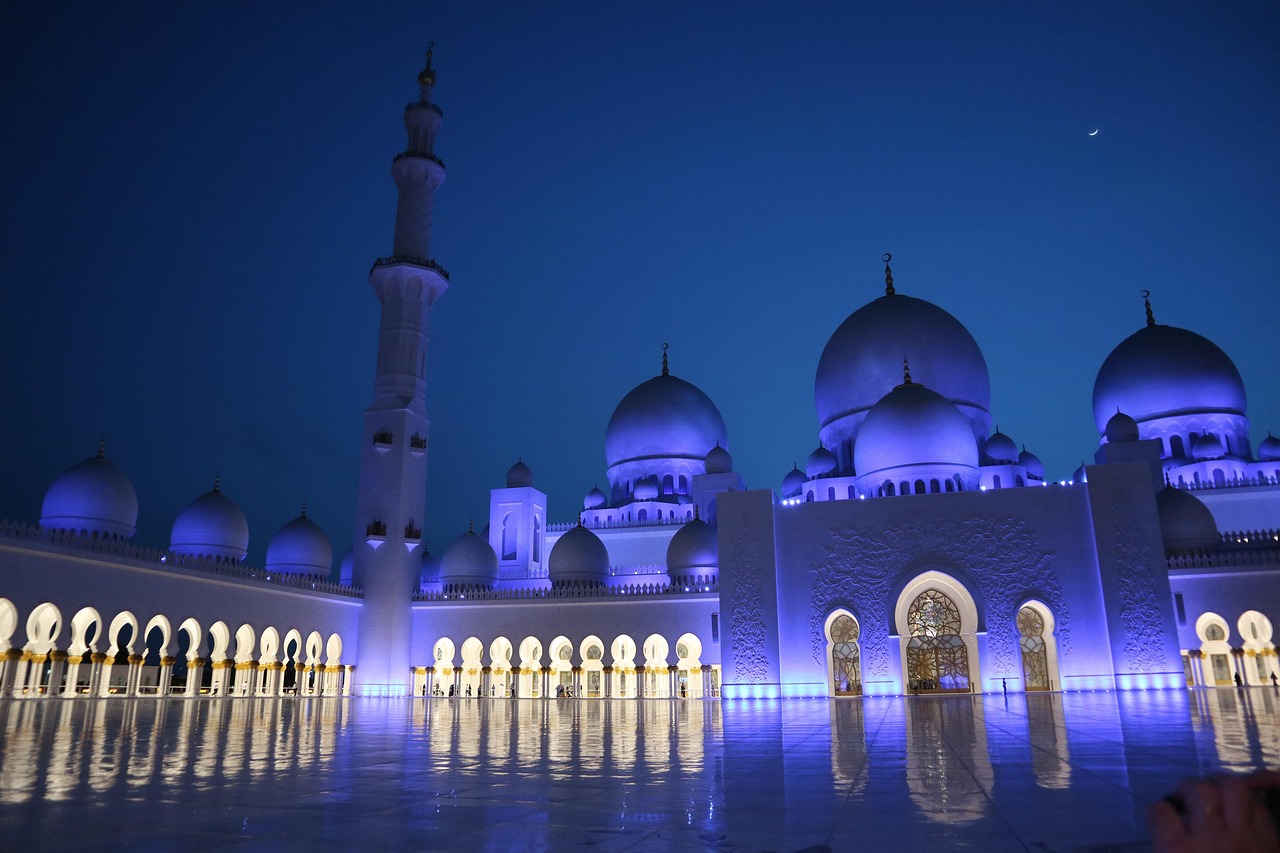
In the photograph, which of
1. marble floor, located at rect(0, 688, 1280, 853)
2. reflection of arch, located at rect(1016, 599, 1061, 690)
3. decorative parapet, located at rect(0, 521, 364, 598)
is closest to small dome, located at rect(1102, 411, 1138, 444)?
reflection of arch, located at rect(1016, 599, 1061, 690)

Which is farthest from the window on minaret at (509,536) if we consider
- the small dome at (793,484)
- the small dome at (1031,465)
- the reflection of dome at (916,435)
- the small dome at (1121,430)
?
the small dome at (1121,430)

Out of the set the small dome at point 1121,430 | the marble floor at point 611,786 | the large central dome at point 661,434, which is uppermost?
the large central dome at point 661,434

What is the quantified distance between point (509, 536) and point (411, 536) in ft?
13.4

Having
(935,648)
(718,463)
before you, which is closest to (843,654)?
(935,648)

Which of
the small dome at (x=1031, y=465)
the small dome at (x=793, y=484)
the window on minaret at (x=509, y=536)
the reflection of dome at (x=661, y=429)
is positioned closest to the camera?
the small dome at (x=1031, y=465)

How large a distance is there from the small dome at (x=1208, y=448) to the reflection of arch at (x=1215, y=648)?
4933mm

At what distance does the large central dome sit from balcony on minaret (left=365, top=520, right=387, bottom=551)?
749 centimetres

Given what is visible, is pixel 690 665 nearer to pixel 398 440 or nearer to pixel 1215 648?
pixel 398 440

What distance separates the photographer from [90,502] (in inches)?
666

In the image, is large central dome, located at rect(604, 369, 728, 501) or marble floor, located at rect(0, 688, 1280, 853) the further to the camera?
Result: large central dome, located at rect(604, 369, 728, 501)

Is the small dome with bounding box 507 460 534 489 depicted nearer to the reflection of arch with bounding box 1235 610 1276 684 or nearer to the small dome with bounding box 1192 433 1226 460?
the reflection of arch with bounding box 1235 610 1276 684

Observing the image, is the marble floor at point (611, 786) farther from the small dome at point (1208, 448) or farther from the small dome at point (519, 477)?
the small dome at point (519, 477)

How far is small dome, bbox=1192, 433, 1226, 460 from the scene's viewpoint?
20.3 m

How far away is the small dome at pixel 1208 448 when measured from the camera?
66.5ft
